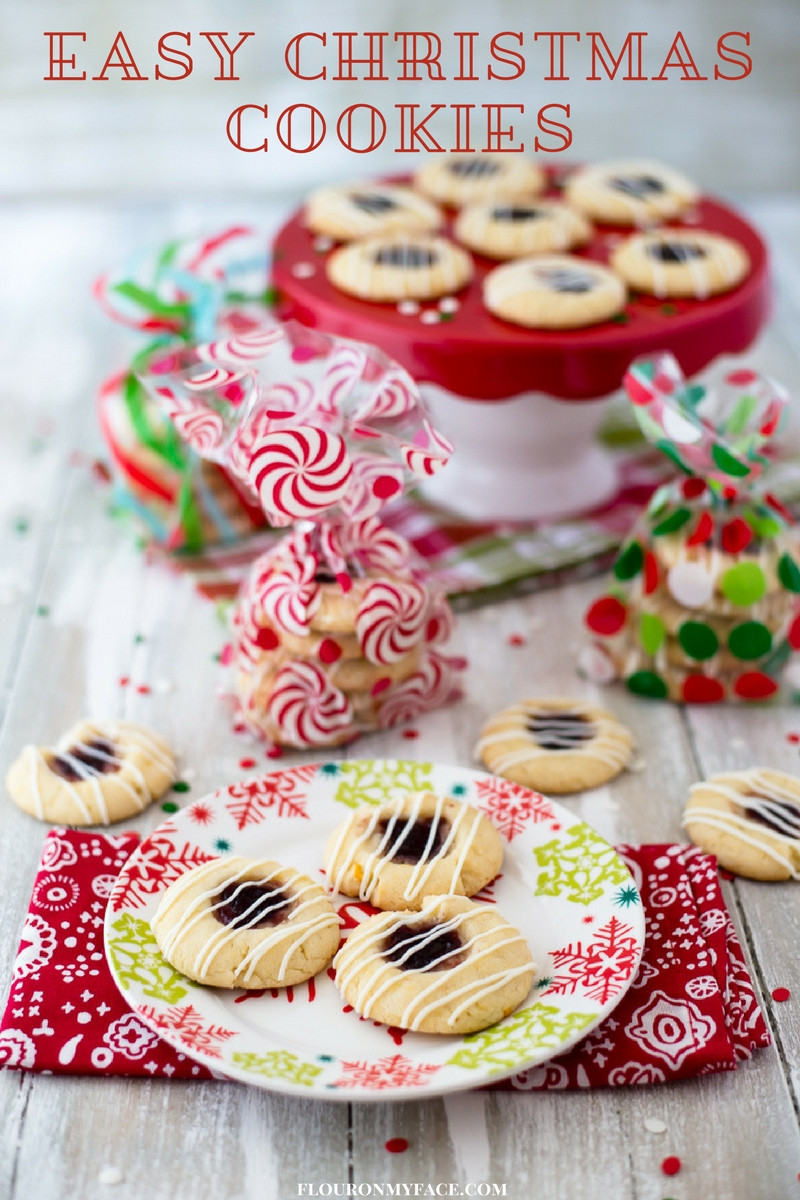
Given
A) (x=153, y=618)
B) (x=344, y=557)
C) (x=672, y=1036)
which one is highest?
(x=344, y=557)

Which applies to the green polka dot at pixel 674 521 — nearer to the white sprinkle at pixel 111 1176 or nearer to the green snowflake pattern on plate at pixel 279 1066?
the green snowflake pattern on plate at pixel 279 1066

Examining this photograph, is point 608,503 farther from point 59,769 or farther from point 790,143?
point 790,143

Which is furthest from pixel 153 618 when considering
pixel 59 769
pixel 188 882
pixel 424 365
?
pixel 188 882

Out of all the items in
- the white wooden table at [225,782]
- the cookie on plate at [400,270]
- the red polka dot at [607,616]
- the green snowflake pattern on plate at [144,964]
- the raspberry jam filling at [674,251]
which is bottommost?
the white wooden table at [225,782]

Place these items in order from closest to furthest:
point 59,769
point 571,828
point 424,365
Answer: point 571,828 → point 59,769 → point 424,365

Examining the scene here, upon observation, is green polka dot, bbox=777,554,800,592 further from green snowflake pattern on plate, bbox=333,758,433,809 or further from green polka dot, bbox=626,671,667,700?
green snowflake pattern on plate, bbox=333,758,433,809

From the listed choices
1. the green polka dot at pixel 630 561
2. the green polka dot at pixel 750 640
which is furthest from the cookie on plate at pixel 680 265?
the green polka dot at pixel 750 640
